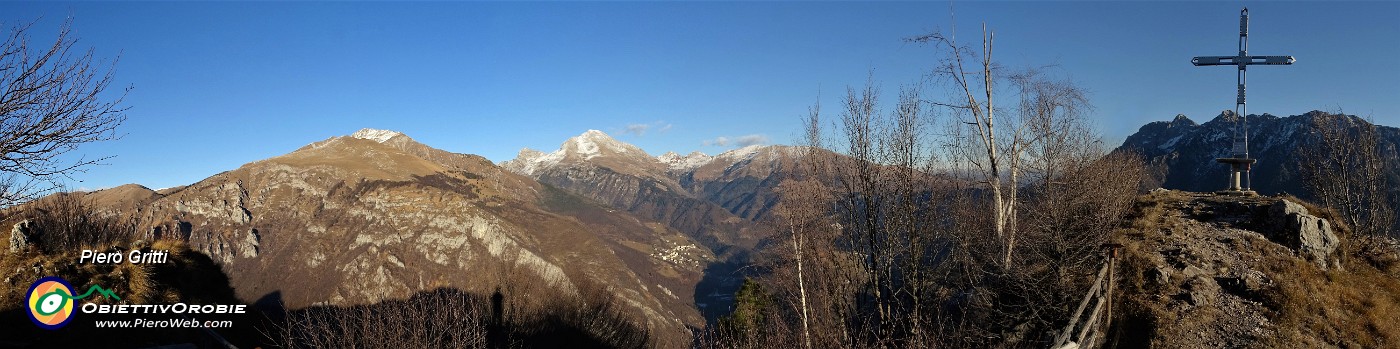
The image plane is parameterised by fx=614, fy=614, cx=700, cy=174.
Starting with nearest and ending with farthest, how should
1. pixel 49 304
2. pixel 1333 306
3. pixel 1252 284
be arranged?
pixel 1333 306, pixel 49 304, pixel 1252 284

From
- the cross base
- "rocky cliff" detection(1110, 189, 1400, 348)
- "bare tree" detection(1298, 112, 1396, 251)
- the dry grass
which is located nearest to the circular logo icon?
"rocky cliff" detection(1110, 189, 1400, 348)

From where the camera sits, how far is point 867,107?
1638cm

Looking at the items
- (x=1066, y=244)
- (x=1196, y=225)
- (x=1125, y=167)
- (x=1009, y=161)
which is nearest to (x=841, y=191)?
(x=1009, y=161)

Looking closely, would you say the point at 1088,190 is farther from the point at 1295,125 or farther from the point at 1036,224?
the point at 1295,125

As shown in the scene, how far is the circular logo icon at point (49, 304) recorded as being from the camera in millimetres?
15356

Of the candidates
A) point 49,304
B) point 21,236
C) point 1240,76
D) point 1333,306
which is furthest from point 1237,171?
point 21,236

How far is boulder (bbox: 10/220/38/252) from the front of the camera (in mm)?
17867

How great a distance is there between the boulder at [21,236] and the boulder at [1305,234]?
1470 inches

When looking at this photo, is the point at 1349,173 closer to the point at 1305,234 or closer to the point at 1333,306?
the point at 1305,234

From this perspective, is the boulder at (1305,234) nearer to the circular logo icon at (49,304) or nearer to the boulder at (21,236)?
the circular logo icon at (49,304)

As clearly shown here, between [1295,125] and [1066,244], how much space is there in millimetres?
248317

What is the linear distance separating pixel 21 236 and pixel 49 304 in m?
4.70

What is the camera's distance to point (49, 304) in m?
15.5

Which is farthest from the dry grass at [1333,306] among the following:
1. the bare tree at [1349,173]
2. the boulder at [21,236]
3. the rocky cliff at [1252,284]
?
the boulder at [21,236]
